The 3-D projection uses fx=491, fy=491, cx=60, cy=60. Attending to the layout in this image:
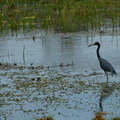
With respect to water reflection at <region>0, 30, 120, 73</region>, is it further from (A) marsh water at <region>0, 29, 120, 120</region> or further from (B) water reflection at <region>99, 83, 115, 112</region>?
(B) water reflection at <region>99, 83, 115, 112</region>

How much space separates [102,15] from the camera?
79.6 ft

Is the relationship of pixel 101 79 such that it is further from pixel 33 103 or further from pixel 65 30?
pixel 65 30

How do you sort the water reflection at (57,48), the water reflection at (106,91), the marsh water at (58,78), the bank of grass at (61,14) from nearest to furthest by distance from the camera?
1. the marsh water at (58,78)
2. the water reflection at (106,91)
3. the water reflection at (57,48)
4. the bank of grass at (61,14)

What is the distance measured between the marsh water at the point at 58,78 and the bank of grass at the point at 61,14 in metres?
2.37

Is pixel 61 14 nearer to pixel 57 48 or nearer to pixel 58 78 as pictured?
pixel 57 48

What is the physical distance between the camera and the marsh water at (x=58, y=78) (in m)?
9.19

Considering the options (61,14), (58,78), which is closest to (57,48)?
(58,78)

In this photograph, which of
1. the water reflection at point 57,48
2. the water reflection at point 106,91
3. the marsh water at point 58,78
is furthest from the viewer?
the water reflection at point 57,48

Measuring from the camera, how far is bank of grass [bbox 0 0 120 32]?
21672 mm

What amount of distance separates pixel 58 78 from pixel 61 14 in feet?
42.8

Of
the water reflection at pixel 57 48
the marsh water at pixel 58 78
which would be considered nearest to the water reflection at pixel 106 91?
the marsh water at pixel 58 78

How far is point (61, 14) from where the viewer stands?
24.6 meters

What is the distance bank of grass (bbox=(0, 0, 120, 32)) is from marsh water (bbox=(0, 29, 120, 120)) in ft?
7.77

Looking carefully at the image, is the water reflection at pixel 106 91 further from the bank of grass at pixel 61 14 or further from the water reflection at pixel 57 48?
the bank of grass at pixel 61 14
